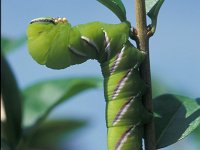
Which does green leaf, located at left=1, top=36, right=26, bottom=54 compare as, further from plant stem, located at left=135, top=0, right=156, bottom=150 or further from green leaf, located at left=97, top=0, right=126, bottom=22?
plant stem, located at left=135, top=0, right=156, bottom=150

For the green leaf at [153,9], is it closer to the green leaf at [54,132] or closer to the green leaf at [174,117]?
the green leaf at [174,117]

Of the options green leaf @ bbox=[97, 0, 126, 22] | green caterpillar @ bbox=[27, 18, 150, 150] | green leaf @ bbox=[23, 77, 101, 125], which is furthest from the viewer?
green leaf @ bbox=[23, 77, 101, 125]

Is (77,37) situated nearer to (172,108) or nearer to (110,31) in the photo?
(110,31)

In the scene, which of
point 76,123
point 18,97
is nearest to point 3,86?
point 18,97

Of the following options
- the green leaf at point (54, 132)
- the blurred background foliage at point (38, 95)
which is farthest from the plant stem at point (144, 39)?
the green leaf at point (54, 132)

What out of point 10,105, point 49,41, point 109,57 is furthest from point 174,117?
point 10,105

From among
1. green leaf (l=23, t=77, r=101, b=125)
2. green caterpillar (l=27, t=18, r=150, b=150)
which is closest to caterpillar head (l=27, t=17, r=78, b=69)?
green caterpillar (l=27, t=18, r=150, b=150)
